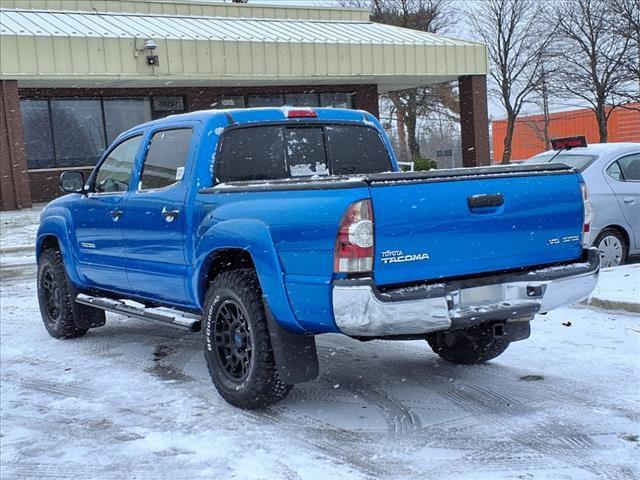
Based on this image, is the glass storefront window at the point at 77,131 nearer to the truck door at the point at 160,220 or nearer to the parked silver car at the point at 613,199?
the parked silver car at the point at 613,199

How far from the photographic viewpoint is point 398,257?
4.05 metres

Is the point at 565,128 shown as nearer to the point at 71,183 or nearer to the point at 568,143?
the point at 568,143

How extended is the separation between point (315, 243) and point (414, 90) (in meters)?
35.9

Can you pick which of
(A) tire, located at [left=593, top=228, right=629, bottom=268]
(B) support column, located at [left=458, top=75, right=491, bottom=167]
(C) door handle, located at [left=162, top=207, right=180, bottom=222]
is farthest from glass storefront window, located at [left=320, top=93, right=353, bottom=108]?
(C) door handle, located at [left=162, top=207, right=180, bottom=222]

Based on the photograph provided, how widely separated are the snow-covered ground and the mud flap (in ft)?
0.97

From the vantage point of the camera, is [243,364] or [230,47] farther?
[230,47]

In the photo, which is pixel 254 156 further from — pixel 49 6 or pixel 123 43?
pixel 49 6

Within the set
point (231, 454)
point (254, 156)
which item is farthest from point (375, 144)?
point (231, 454)

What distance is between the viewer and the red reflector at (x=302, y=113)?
223 inches

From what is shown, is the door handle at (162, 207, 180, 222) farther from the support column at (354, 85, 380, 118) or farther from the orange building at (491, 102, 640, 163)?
the orange building at (491, 102, 640, 163)

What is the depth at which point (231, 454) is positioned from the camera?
404cm

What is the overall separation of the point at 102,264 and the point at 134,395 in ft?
5.33

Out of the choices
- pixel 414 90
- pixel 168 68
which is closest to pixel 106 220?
pixel 168 68

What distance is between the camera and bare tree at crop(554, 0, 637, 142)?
3019 centimetres
